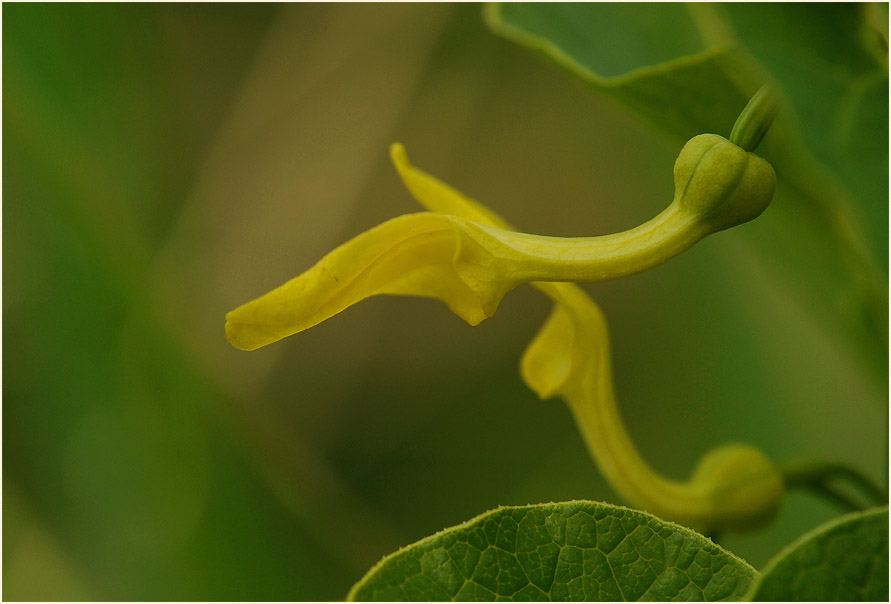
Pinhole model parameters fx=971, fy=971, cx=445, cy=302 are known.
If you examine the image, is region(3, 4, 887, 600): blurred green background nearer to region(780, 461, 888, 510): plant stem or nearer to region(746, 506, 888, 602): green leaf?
region(780, 461, 888, 510): plant stem

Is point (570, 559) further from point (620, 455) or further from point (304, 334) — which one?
point (304, 334)

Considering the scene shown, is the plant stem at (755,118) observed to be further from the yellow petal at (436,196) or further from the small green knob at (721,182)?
the yellow petal at (436,196)

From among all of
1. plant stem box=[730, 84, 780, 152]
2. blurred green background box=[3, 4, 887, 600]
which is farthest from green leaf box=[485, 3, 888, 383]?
blurred green background box=[3, 4, 887, 600]

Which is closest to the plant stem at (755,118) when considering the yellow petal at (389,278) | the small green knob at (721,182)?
the small green knob at (721,182)

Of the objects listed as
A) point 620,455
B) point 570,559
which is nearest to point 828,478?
point 620,455

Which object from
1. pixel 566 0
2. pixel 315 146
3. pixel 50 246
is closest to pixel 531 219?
pixel 315 146

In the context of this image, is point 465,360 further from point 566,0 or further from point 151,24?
point 566,0

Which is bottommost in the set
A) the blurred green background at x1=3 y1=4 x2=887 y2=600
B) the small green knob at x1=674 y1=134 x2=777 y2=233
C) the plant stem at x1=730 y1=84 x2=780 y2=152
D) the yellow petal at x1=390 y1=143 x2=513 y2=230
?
the blurred green background at x1=3 y1=4 x2=887 y2=600
